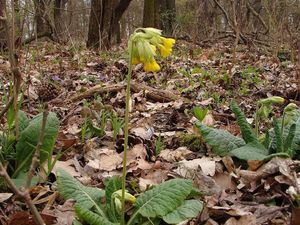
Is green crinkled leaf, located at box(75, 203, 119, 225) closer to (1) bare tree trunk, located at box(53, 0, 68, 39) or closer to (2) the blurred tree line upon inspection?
(2) the blurred tree line

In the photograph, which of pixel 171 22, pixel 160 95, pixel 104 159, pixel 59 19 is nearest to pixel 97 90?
pixel 160 95

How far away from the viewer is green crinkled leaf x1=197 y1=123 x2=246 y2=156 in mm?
2150

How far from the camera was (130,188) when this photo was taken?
6.26ft

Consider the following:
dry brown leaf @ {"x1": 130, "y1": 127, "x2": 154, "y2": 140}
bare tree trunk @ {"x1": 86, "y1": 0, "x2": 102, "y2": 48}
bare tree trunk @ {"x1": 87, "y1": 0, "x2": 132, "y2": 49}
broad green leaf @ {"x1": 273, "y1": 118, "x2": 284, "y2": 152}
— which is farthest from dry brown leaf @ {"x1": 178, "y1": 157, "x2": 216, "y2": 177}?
bare tree trunk @ {"x1": 86, "y1": 0, "x2": 102, "y2": 48}

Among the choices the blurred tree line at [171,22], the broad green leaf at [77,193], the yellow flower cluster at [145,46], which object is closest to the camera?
the yellow flower cluster at [145,46]

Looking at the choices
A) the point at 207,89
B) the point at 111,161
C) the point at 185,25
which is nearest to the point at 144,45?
the point at 111,161

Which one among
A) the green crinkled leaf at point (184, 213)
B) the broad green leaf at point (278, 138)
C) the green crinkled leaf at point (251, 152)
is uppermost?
the broad green leaf at point (278, 138)

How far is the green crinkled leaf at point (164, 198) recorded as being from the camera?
1489mm

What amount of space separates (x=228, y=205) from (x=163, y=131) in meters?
1.23

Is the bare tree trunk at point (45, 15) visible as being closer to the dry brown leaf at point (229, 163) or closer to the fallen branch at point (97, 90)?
the fallen branch at point (97, 90)

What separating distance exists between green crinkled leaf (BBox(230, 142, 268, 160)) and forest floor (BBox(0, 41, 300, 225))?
4cm

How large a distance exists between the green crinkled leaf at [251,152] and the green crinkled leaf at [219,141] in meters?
0.08

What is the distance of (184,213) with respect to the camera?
1468mm

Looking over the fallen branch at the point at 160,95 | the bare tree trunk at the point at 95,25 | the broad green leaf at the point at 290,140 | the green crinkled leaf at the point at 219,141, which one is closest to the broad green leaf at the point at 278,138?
the broad green leaf at the point at 290,140
